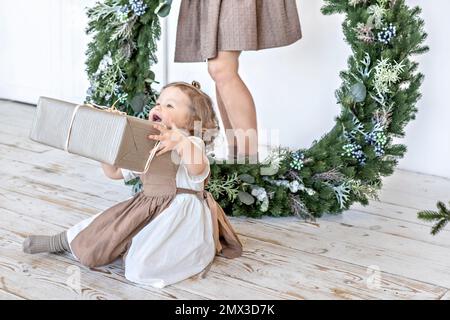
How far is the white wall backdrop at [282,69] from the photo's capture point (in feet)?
8.96

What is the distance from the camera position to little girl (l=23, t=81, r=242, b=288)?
1728 millimetres

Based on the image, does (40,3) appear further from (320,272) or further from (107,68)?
(320,272)

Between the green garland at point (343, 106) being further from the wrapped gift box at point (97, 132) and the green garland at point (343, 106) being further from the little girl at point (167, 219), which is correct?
the wrapped gift box at point (97, 132)

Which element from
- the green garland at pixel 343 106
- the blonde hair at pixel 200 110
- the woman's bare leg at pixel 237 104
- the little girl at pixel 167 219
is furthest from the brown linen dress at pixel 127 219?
the woman's bare leg at pixel 237 104

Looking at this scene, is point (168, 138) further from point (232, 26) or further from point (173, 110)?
point (232, 26)

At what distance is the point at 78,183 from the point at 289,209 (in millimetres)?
782

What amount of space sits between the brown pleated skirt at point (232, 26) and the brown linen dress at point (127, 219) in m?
0.58

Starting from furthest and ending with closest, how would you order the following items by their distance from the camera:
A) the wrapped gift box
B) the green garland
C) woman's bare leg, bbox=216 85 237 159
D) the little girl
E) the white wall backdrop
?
the white wall backdrop, woman's bare leg, bbox=216 85 237 159, the green garland, the little girl, the wrapped gift box

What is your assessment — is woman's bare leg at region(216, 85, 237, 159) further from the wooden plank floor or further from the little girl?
the little girl

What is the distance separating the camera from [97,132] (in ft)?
5.40

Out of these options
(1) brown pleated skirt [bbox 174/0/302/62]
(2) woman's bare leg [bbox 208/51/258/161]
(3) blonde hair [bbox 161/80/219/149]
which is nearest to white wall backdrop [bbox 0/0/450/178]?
(1) brown pleated skirt [bbox 174/0/302/62]

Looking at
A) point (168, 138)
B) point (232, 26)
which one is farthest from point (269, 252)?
point (232, 26)

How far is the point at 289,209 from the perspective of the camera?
221 centimetres

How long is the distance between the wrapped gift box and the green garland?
0.55 metres
